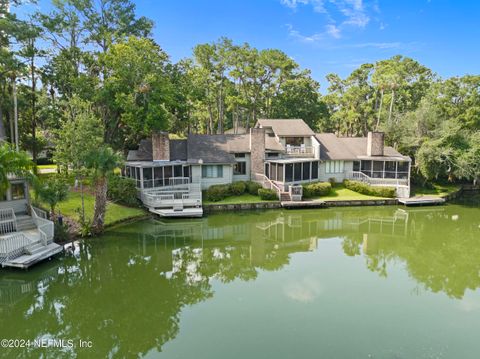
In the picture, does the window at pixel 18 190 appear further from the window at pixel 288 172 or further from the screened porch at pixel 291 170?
the window at pixel 288 172

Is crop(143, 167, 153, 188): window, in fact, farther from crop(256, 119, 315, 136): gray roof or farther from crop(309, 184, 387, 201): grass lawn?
crop(256, 119, 315, 136): gray roof

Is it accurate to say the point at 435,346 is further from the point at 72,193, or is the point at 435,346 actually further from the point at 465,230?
the point at 72,193

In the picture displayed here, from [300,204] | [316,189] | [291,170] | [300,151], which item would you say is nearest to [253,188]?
[291,170]

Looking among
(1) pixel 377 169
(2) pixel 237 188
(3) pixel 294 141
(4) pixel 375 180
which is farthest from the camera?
(3) pixel 294 141

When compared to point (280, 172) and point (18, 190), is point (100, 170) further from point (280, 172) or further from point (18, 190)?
point (280, 172)

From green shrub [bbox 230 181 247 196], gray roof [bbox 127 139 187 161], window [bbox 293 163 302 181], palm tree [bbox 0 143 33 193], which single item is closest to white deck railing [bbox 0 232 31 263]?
palm tree [bbox 0 143 33 193]

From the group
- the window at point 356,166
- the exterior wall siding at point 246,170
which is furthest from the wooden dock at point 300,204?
the window at point 356,166
